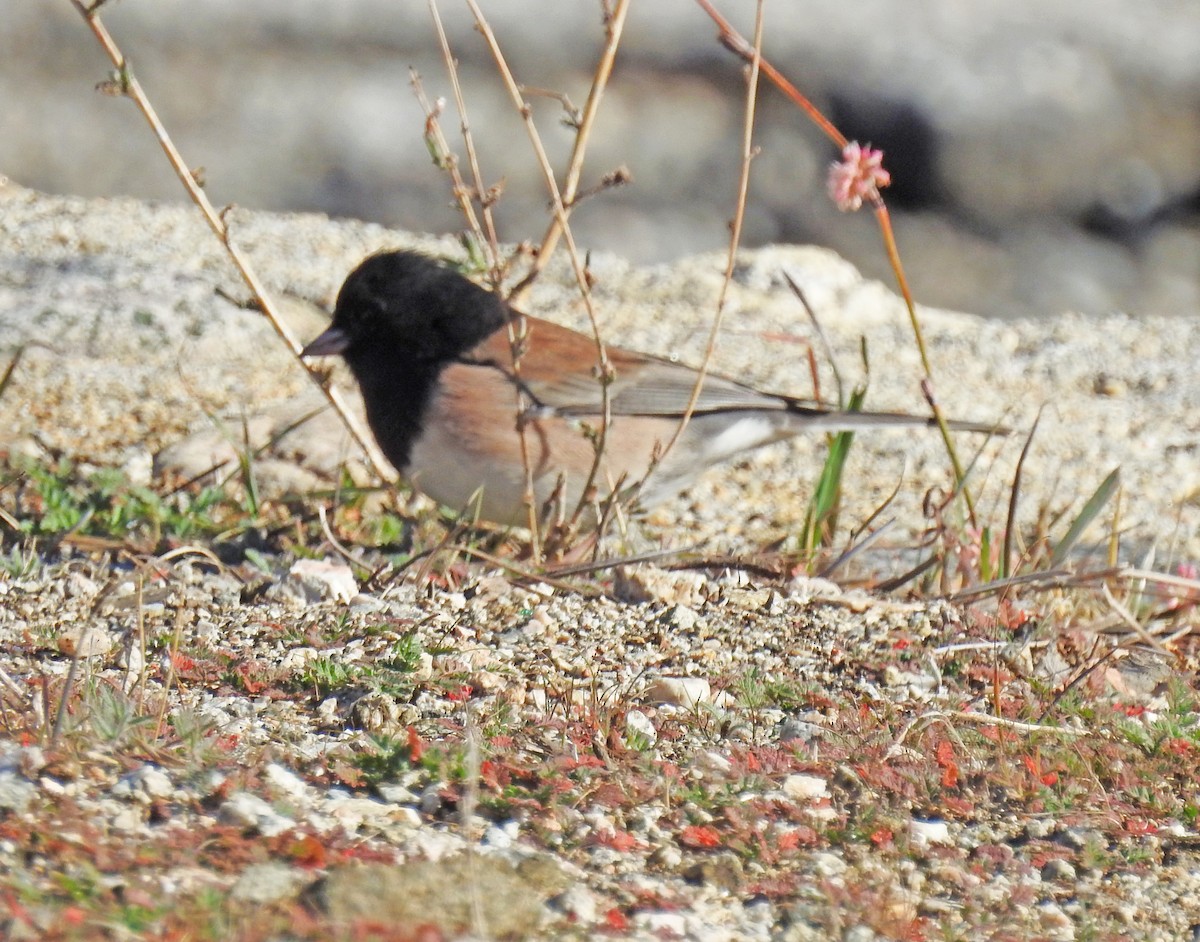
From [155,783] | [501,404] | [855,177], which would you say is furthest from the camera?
[501,404]

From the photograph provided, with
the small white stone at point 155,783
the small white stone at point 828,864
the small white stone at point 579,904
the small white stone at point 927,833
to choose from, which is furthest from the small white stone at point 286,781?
the small white stone at point 927,833

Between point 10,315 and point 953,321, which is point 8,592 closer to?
point 10,315

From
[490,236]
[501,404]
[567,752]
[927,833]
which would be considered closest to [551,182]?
[490,236]

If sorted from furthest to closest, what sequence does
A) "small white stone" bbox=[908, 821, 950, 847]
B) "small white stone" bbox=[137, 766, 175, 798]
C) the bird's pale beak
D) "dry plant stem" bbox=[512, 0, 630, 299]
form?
the bird's pale beak, "dry plant stem" bbox=[512, 0, 630, 299], "small white stone" bbox=[908, 821, 950, 847], "small white stone" bbox=[137, 766, 175, 798]

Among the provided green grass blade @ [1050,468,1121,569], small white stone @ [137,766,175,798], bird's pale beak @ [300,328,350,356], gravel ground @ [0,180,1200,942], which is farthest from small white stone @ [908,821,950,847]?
bird's pale beak @ [300,328,350,356]

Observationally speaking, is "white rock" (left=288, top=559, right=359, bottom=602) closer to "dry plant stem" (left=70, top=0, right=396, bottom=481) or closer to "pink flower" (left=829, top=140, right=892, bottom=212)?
"dry plant stem" (left=70, top=0, right=396, bottom=481)

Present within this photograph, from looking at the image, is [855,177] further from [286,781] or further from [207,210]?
[286,781]

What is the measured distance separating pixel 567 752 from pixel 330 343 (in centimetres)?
203

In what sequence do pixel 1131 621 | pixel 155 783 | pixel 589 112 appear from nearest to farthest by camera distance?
pixel 155 783
pixel 1131 621
pixel 589 112

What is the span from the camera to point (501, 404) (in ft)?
13.0

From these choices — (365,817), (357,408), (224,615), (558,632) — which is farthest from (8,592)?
(357,408)

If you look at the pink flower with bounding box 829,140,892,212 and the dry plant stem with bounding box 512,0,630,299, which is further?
the dry plant stem with bounding box 512,0,630,299

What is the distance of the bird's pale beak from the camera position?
3.97 meters

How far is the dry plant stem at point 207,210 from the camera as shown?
294cm
